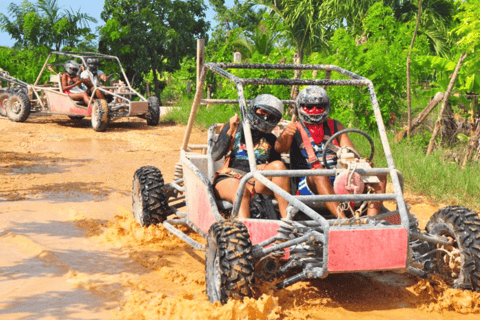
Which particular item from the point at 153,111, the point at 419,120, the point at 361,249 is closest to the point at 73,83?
the point at 153,111

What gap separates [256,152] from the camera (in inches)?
194

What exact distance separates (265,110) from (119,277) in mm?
1666

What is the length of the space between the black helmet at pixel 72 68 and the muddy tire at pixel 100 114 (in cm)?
123

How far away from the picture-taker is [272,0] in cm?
2103

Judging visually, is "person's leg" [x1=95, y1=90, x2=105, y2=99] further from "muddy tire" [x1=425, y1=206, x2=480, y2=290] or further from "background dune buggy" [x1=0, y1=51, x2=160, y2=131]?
"muddy tire" [x1=425, y1=206, x2=480, y2=290]

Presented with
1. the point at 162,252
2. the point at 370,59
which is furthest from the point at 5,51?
the point at 162,252

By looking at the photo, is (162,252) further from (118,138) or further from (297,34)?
(297,34)

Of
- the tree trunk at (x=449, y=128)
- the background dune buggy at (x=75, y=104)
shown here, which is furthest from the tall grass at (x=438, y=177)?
the background dune buggy at (x=75, y=104)

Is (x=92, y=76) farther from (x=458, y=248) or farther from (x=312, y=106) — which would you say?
(x=458, y=248)

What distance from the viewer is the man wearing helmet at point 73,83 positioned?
13578 mm

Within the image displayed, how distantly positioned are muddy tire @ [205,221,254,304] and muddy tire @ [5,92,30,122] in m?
11.0

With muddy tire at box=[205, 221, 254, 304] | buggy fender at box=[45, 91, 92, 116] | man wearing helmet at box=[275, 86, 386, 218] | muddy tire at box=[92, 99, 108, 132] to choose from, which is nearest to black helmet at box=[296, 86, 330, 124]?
man wearing helmet at box=[275, 86, 386, 218]

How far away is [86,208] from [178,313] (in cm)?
348

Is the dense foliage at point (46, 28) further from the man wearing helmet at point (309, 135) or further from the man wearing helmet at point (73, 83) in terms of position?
the man wearing helmet at point (309, 135)
